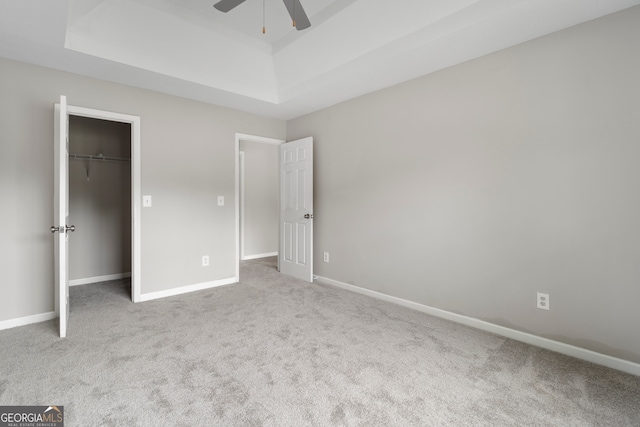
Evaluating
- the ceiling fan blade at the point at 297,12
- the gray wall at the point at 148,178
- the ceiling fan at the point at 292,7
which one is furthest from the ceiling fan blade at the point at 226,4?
the gray wall at the point at 148,178

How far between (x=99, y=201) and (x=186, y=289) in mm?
1873

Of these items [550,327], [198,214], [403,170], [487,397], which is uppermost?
[403,170]

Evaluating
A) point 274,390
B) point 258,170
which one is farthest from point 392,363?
point 258,170

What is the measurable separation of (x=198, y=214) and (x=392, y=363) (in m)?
2.92

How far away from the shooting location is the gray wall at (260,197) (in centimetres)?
604

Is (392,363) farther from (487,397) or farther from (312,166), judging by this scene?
(312,166)

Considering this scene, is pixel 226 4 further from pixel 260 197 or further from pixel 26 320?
pixel 260 197

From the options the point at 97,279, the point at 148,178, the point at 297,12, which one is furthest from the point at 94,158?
the point at 297,12

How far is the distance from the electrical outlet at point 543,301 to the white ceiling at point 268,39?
2.03 meters

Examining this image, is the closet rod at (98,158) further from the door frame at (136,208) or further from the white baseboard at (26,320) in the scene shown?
the white baseboard at (26,320)

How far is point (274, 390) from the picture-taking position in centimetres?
183

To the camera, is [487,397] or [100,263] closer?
[487,397]

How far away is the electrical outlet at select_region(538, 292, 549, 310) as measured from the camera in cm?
239

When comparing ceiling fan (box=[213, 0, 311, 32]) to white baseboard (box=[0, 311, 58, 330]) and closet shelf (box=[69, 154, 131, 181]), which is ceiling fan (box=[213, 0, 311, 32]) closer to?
closet shelf (box=[69, 154, 131, 181])
